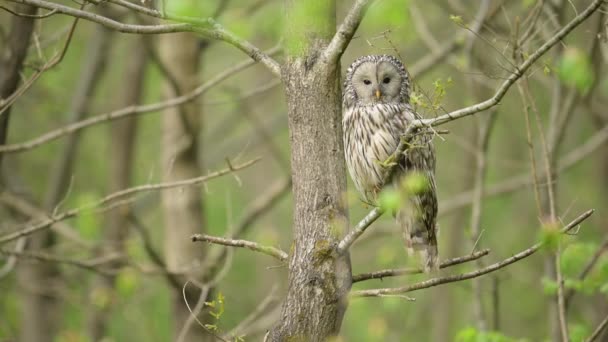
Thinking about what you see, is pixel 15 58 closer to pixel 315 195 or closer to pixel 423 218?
pixel 315 195

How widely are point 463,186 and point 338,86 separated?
753cm

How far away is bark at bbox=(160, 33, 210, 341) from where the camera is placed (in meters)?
7.01

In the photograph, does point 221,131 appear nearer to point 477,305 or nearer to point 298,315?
point 477,305

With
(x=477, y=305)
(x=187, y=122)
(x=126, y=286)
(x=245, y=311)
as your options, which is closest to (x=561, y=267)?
(x=477, y=305)

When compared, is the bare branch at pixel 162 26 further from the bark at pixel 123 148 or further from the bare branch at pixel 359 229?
the bark at pixel 123 148

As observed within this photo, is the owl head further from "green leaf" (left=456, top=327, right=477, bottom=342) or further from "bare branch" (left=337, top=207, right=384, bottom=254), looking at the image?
"bare branch" (left=337, top=207, right=384, bottom=254)

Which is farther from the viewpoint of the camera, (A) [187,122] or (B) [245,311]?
(B) [245,311]

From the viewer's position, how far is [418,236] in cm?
536

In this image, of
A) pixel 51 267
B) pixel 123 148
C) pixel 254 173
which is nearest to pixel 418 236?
pixel 51 267

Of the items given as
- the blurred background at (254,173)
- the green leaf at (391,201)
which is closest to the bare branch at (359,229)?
the green leaf at (391,201)

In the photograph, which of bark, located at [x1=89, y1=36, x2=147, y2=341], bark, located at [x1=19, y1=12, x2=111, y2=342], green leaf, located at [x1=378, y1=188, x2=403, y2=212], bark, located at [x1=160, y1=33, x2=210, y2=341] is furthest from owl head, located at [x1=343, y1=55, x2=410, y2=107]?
bark, located at [x1=89, y1=36, x2=147, y2=341]

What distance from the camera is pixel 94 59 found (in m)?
8.80

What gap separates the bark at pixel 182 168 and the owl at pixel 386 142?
183cm

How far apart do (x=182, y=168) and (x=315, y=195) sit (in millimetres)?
3782
